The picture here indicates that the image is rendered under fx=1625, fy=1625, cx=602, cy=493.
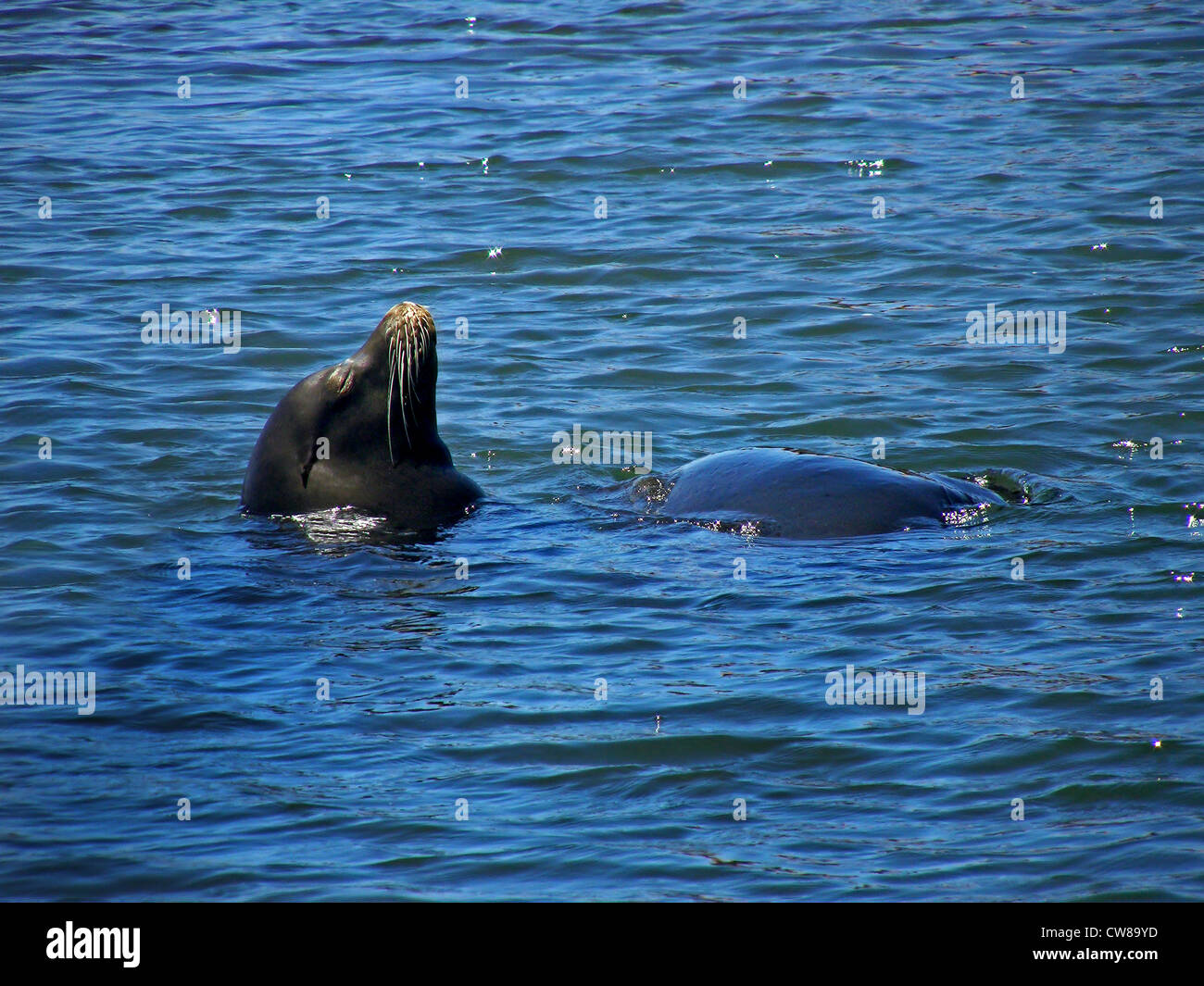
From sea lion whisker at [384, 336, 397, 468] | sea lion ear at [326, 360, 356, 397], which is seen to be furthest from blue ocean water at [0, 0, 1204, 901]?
sea lion ear at [326, 360, 356, 397]

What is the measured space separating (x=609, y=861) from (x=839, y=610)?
2.41 m

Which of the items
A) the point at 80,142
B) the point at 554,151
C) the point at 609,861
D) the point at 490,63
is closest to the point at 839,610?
the point at 609,861

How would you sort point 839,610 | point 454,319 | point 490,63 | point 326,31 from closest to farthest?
1. point 839,610
2. point 454,319
3. point 490,63
4. point 326,31

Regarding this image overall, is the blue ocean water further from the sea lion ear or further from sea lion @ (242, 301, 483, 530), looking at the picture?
the sea lion ear

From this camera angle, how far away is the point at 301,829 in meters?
5.22

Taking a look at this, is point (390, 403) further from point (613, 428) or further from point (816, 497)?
point (613, 428)

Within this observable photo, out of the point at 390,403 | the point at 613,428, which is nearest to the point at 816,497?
the point at 390,403

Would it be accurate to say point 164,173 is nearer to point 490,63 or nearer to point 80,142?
point 80,142

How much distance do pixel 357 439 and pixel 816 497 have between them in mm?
2313

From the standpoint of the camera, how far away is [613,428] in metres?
10.5

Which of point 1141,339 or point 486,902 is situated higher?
point 1141,339

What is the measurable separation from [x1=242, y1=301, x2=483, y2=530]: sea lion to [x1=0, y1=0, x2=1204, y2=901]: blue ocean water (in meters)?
0.20

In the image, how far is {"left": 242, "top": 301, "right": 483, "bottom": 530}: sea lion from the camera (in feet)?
26.6

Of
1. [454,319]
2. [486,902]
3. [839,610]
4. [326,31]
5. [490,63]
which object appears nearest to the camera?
[486,902]
